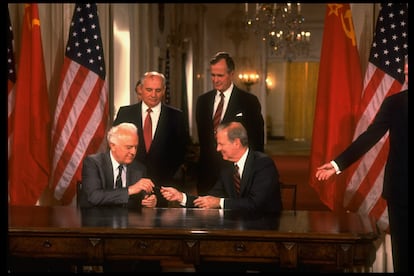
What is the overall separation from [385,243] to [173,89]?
9407 millimetres

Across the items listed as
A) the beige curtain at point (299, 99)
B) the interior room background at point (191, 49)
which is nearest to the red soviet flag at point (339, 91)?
the interior room background at point (191, 49)

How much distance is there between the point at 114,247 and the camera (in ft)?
12.3

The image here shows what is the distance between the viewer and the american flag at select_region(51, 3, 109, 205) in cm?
615

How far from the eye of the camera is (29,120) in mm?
6121

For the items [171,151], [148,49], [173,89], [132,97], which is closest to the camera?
[171,151]

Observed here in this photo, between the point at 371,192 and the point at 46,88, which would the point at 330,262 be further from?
the point at 46,88

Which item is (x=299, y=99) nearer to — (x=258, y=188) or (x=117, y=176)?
(x=117, y=176)

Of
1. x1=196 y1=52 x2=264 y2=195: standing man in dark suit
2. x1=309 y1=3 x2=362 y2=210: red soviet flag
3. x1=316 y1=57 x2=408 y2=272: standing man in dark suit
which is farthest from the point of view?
x1=309 y1=3 x2=362 y2=210: red soviet flag

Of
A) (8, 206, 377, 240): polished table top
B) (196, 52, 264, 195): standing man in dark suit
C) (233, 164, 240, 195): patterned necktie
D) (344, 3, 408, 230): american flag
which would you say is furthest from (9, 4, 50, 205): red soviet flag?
(344, 3, 408, 230): american flag

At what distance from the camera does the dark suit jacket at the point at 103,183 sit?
14.3 feet

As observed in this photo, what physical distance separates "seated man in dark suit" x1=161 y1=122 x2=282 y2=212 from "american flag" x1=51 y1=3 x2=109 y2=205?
2.02 meters

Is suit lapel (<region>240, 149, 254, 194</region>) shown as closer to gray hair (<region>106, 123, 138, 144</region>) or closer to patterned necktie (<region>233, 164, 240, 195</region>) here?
patterned necktie (<region>233, 164, 240, 195</region>)

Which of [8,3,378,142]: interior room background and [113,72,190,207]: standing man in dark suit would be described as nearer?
[113,72,190,207]: standing man in dark suit

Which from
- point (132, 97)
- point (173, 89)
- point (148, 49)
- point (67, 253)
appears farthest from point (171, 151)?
point (173, 89)
